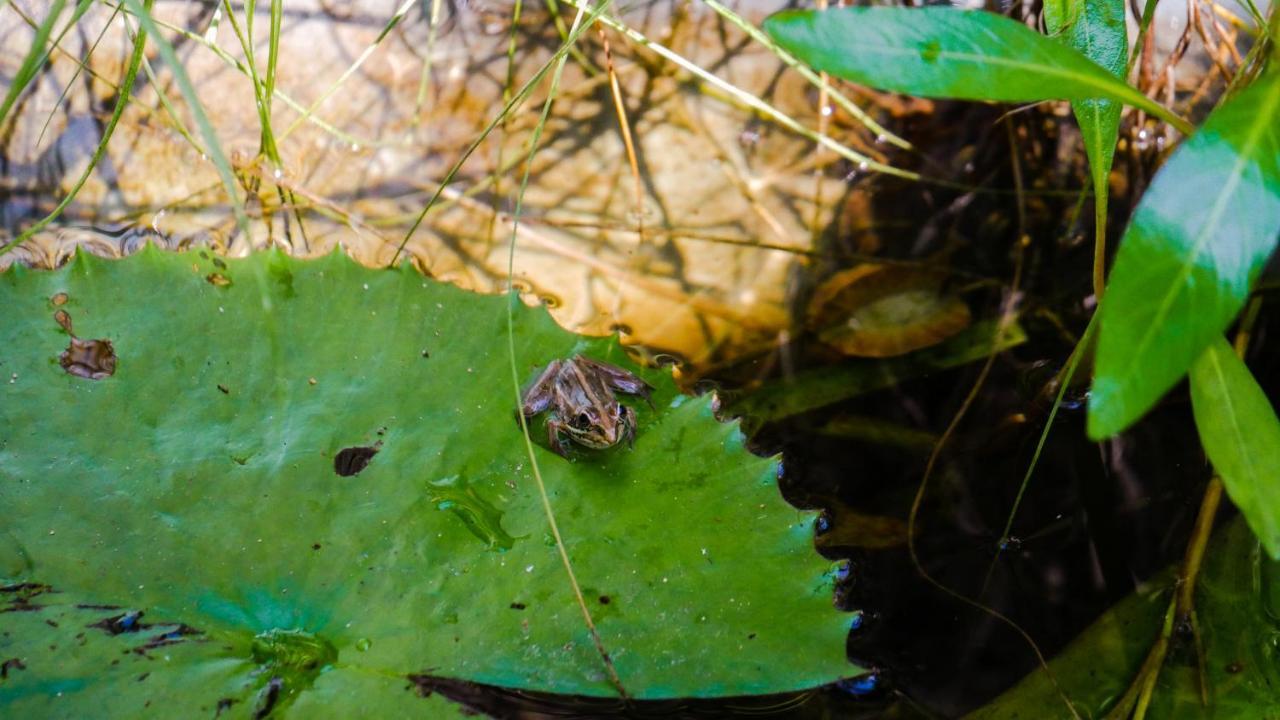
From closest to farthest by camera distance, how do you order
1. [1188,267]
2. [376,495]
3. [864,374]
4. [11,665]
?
[1188,267] → [11,665] → [376,495] → [864,374]

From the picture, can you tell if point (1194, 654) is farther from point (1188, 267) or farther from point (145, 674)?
point (145, 674)

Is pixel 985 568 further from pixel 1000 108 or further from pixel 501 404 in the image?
pixel 1000 108

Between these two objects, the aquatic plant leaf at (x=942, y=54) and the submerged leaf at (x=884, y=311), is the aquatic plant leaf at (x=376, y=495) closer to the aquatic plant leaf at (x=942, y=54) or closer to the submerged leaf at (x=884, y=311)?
the aquatic plant leaf at (x=942, y=54)

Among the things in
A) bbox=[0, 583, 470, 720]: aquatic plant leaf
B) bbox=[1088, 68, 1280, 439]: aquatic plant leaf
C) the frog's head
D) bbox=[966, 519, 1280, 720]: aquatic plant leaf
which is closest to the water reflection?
the frog's head

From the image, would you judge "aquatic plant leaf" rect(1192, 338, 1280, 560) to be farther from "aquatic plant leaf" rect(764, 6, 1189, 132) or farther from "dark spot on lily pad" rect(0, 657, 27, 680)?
"dark spot on lily pad" rect(0, 657, 27, 680)

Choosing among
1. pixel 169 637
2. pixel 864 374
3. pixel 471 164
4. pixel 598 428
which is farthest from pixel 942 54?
pixel 471 164

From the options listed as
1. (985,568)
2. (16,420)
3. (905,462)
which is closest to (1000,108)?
(905,462)

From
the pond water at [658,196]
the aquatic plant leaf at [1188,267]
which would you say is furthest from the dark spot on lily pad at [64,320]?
the aquatic plant leaf at [1188,267]
